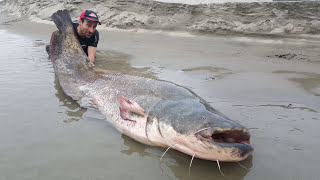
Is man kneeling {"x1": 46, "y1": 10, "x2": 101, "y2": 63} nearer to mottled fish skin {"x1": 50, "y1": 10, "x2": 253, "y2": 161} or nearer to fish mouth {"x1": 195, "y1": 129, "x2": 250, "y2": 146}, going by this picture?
mottled fish skin {"x1": 50, "y1": 10, "x2": 253, "y2": 161}

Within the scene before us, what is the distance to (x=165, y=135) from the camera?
2.45 metres

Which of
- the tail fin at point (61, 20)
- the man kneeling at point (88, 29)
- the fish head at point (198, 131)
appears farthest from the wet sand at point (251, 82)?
the tail fin at point (61, 20)

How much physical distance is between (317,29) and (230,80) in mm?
5181

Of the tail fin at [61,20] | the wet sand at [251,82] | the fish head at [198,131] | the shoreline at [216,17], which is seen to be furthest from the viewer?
the shoreline at [216,17]

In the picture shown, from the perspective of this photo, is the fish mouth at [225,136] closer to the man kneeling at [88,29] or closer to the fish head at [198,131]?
the fish head at [198,131]

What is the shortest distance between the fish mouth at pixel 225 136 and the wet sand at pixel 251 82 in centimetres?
18

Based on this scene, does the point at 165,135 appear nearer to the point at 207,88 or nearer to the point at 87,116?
the point at 87,116

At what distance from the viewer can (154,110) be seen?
8.96 ft

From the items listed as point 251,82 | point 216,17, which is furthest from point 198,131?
point 216,17

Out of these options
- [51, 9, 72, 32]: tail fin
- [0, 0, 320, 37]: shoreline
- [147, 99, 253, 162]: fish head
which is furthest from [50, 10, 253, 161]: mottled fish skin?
[0, 0, 320, 37]: shoreline

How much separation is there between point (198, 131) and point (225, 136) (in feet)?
0.65

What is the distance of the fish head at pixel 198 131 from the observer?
6.68ft

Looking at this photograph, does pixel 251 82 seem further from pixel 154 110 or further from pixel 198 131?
pixel 198 131

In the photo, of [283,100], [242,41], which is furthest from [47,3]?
[283,100]
